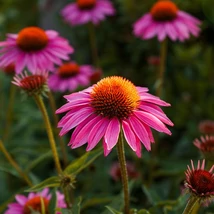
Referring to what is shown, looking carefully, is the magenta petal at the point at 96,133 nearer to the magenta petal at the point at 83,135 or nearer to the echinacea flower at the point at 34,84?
the magenta petal at the point at 83,135

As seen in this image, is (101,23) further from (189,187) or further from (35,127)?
(189,187)

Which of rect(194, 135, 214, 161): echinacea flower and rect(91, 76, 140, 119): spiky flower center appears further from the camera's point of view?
rect(194, 135, 214, 161): echinacea flower

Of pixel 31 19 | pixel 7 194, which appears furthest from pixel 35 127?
pixel 31 19

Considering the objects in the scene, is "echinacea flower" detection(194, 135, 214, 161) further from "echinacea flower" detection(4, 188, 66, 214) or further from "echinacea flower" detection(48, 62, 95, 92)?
"echinacea flower" detection(48, 62, 95, 92)

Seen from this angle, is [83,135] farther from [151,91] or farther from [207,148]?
[151,91]

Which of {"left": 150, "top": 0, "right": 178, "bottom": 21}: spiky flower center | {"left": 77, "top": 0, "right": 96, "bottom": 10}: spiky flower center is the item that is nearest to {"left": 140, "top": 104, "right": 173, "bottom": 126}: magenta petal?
{"left": 150, "top": 0, "right": 178, "bottom": 21}: spiky flower center

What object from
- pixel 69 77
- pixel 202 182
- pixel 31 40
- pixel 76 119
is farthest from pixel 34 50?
pixel 202 182
